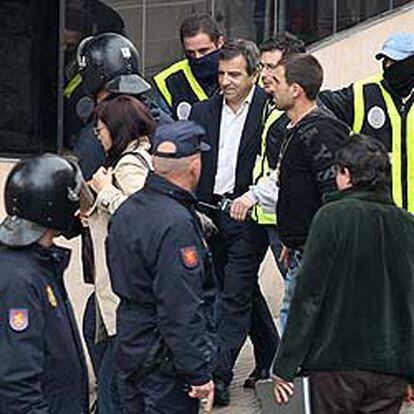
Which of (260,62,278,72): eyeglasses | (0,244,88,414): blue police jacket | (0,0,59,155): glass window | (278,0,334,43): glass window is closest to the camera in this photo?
(0,244,88,414): blue police jacket

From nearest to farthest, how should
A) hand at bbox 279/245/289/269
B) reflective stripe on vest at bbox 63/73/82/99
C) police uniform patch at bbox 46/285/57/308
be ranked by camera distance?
1. police uniform patch at bbox 46/285/57/308
2. hand at bbox 279/245/289/269
3. reflective stripe on vest at bbox 63/73/82/99

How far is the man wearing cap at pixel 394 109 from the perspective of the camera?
21.9ft

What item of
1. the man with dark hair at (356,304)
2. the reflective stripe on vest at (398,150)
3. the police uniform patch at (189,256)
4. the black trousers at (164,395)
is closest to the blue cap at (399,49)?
the reflective stripe on vest at (398,150)

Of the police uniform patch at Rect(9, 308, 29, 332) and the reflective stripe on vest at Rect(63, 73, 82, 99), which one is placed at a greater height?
the reflective stripe on vest at Rect(63, 73, 82, 99)

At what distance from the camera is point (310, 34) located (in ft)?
35.6

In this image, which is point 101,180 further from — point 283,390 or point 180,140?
point 283,390

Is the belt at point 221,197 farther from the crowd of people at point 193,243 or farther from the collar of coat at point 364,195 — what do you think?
the collar of coat at point 364,195

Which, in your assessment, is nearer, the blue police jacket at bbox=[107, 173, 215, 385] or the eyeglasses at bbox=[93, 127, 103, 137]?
the blue police jacket at bbox=[107, 173, 215, 385]

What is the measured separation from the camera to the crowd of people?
4383mm

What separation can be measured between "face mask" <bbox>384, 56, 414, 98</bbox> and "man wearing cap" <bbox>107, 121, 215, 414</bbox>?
1964 mm

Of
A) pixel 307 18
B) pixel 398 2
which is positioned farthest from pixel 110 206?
pixel 398 2

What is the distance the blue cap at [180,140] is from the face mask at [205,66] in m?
2.45

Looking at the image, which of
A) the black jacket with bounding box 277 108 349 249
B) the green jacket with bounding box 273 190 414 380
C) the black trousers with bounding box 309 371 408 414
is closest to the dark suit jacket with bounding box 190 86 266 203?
the black jacket with bounding box 277 108 349 249

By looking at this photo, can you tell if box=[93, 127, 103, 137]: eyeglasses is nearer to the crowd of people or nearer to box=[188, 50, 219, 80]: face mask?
the crowd of people
